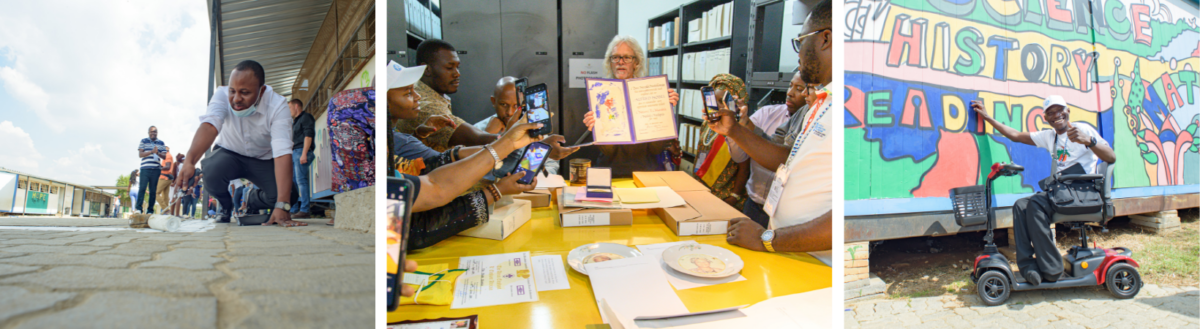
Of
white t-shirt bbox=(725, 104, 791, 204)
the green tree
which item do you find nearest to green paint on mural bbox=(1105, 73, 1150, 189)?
white t-shirt bbox=(725, 104, 791, 204)

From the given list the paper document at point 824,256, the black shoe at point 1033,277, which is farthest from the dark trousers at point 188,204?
the black shoe at point 1033,277

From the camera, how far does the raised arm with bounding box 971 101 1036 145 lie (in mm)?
2479

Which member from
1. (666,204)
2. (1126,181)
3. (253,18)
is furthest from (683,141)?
(1126,181)

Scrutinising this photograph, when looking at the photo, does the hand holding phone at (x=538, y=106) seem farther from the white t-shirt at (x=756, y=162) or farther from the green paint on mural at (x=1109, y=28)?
the green paint on mural at (x=1109, y=28)

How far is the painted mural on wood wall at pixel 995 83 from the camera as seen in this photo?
7.73 ft

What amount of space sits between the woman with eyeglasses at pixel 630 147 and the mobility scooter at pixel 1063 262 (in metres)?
1.74

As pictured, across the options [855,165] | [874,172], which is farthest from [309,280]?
[874,172]

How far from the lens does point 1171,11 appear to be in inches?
113

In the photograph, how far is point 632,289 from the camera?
31.8 inches

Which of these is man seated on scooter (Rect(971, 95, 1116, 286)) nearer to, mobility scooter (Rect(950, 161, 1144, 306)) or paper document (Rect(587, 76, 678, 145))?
mobility scooter (Rect(950, 161, 1144, 306))

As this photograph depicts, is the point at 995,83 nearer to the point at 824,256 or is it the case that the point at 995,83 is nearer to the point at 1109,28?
the point at 1109,28

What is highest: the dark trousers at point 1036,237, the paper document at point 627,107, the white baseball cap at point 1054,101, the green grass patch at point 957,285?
the white baseball cap at point 1054,101

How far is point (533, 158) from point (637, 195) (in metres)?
0.38

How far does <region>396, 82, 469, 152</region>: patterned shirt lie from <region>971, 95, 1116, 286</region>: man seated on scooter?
288 cm
